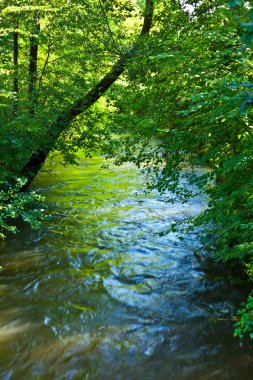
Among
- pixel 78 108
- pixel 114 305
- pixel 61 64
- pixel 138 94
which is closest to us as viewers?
pixel 114 305

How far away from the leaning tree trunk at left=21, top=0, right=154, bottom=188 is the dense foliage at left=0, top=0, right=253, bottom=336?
0.15 meters

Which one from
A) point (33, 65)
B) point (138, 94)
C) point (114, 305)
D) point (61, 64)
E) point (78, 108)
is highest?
point (61, 64)

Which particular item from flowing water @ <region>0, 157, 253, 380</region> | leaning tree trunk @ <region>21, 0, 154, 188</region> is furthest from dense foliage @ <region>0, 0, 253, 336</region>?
flowing water @ <region>0, 157, 253, 380</region>

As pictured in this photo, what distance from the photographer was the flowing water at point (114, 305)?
4906 mm

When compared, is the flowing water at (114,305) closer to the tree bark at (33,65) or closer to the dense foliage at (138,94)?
the dense foliage at (138,94)

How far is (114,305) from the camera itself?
6.37 m

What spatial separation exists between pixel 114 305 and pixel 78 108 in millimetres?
6426

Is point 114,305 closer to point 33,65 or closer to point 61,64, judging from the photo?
point 61,64

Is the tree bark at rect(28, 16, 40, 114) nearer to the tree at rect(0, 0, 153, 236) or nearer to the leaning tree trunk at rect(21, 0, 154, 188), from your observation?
the tree at rect(0, 0, 153, 236)

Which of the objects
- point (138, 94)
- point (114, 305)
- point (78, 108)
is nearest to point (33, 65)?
point (78, 108)

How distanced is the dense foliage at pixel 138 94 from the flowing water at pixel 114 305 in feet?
2.36

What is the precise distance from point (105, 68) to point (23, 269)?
6.94 meters

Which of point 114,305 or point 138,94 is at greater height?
point 138,94

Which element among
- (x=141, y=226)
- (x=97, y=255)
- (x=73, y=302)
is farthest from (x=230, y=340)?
(x=141, y=226)
